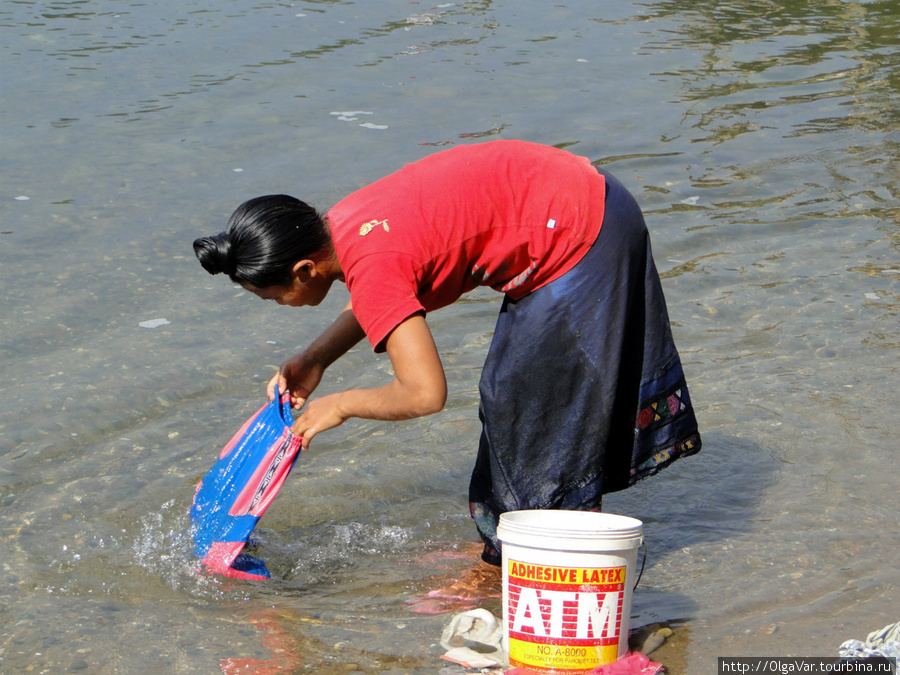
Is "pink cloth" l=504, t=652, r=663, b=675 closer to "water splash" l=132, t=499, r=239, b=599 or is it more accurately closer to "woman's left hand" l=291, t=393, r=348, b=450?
"woman's left hand" l=291, t=393, r=348, b=450

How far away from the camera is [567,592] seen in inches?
94.3

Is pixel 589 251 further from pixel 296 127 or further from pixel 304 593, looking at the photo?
pixel 296 127

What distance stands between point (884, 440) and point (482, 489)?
1.86m

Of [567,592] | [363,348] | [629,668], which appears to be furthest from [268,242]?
[363,348]

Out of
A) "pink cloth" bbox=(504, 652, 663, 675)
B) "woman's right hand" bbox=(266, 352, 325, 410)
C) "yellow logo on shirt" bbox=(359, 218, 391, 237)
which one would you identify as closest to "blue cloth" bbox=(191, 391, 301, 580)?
"woman's right hand" bbox=(266, 352, 325, 410)

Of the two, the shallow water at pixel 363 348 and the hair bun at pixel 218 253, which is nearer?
the hair bun at pixel 218 253

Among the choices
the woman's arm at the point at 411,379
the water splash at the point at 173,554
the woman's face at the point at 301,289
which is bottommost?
the water splash at the point at 173,554

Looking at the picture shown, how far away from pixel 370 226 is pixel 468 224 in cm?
25

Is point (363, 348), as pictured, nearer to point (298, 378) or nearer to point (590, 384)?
point (298, 378)

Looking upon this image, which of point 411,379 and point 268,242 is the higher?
point 268,242

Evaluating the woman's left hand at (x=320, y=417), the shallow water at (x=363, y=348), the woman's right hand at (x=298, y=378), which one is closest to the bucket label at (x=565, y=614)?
the shallow water at (x=363, y=348)

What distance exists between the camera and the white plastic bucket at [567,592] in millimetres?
2373

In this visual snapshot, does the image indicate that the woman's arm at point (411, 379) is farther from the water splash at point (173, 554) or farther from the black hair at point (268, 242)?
the water splash at point (173, 554)

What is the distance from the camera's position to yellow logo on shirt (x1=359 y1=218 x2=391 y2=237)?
96.0 inches
